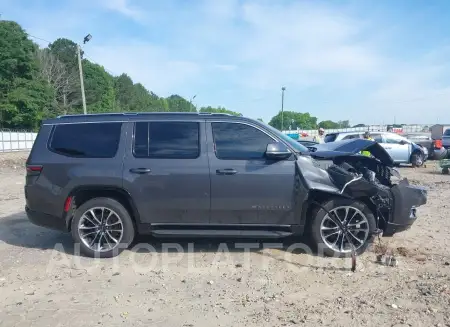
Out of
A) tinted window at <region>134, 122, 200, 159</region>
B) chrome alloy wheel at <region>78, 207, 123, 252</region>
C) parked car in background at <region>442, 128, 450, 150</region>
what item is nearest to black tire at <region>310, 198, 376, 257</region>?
tinted window at <region>134, 122, 200, 159</region>

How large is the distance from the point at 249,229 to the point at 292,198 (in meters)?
0.69

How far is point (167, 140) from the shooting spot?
5395 millimetres

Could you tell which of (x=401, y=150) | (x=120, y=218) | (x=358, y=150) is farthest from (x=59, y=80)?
(x=358, y=150)

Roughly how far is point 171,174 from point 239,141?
3.23ft

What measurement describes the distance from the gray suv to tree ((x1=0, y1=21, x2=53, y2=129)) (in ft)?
164

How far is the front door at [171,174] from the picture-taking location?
524 centimetres

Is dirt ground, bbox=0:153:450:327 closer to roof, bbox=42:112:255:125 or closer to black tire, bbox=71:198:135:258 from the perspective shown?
black tire, bbox=71:198:135:258

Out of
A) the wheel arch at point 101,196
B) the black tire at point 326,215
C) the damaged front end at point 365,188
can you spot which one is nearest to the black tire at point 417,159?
the damaged front end at point 365,188

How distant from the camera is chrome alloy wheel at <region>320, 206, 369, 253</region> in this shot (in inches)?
206

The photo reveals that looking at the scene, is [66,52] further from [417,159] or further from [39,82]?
[417,159]

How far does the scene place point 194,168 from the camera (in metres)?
5.25

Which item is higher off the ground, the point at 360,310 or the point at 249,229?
the point at 249,229

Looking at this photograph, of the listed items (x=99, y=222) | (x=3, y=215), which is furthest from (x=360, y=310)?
(x=3, y=215)

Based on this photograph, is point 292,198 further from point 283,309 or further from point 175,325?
point 175,325
